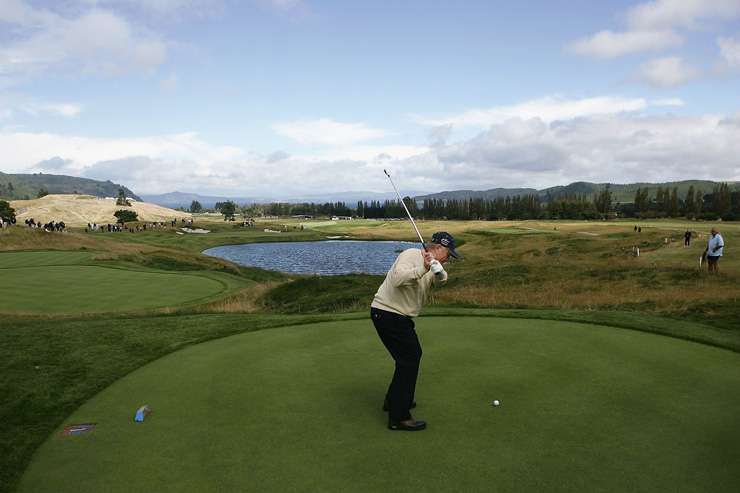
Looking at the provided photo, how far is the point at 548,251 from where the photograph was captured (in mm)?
60000

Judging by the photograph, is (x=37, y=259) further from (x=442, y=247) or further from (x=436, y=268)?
(x=436, y=268)

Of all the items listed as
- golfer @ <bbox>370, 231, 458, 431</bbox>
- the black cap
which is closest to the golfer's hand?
golfer @ <bbox>370, 231, 458, 431</bbox>

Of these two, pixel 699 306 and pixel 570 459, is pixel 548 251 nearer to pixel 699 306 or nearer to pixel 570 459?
pixel 699 306

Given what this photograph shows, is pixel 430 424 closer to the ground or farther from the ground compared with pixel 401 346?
closer to the ground

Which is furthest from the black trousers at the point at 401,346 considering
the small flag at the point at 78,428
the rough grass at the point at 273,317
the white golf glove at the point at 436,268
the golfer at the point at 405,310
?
the rough grass at the point at 273,317

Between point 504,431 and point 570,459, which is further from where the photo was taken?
point 504,431

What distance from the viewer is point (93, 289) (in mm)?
22172

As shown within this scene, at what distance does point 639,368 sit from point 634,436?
2.78 metres

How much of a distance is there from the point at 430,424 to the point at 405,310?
4.88 ft

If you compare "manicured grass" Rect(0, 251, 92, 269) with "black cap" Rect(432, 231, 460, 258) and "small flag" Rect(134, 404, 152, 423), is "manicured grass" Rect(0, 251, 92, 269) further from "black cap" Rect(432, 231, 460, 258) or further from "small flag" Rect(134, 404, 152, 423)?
"black cap" Rect(432, 231, 460, 258)

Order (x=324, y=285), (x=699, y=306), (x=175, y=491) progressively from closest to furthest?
(x=175, y=491) → (x=699, y=306) → (x=324, y=285)

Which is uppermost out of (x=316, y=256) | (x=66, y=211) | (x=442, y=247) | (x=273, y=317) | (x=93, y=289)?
(x=66, y=211)

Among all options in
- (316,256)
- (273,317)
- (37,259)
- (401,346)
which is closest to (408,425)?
(401,346)

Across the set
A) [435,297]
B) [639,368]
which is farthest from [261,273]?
[639,368]
